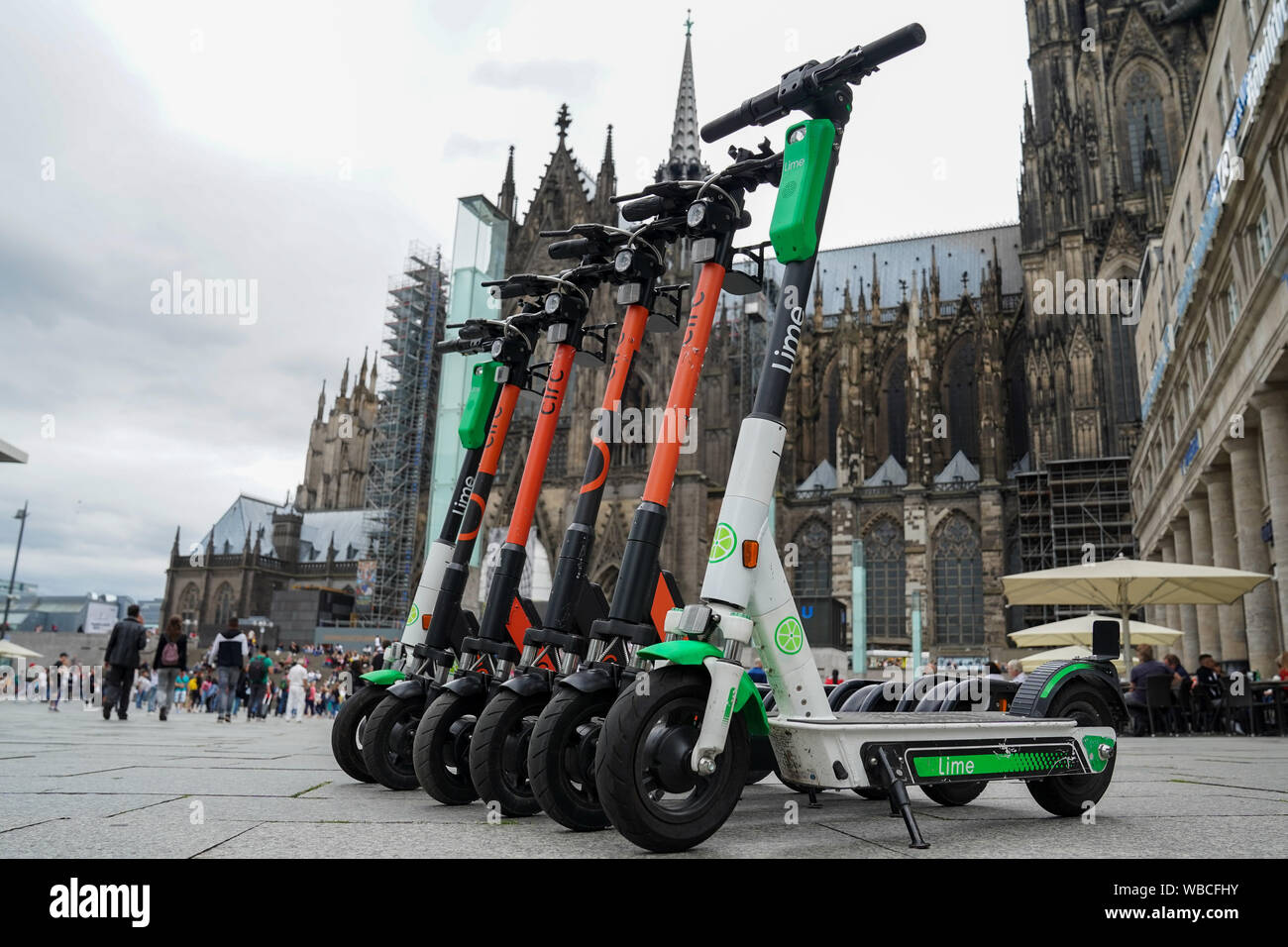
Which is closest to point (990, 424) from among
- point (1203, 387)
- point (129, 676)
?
point (1203, 387)

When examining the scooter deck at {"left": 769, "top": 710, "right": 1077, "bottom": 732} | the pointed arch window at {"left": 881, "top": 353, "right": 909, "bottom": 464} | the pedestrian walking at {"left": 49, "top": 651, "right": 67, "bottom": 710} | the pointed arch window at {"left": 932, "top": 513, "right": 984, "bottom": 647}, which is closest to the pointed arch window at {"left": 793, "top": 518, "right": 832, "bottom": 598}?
the pointed arch window at {"left": 932, "top": 513, "right": 984, "bottom": 647}

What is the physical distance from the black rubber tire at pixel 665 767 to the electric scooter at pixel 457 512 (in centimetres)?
281

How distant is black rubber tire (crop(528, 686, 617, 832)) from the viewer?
346 cm

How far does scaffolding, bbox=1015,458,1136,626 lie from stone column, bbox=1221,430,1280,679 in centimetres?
1575

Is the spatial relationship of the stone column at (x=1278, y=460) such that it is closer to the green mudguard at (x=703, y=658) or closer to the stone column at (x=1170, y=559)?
the stone column at (x=1170, y=559)

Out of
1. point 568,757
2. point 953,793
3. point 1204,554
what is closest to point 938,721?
point 953,793

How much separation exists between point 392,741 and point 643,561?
2.29 m

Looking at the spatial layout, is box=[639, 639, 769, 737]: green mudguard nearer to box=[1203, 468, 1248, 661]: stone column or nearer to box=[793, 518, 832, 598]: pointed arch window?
box=[1203, 468, 1248, 661]: stone column

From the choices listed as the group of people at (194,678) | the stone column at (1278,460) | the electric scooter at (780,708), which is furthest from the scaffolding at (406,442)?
the electric scooter at (780,708)

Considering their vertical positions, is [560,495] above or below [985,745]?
above

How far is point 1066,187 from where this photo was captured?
117 ft

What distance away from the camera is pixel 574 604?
4531 millimetres
